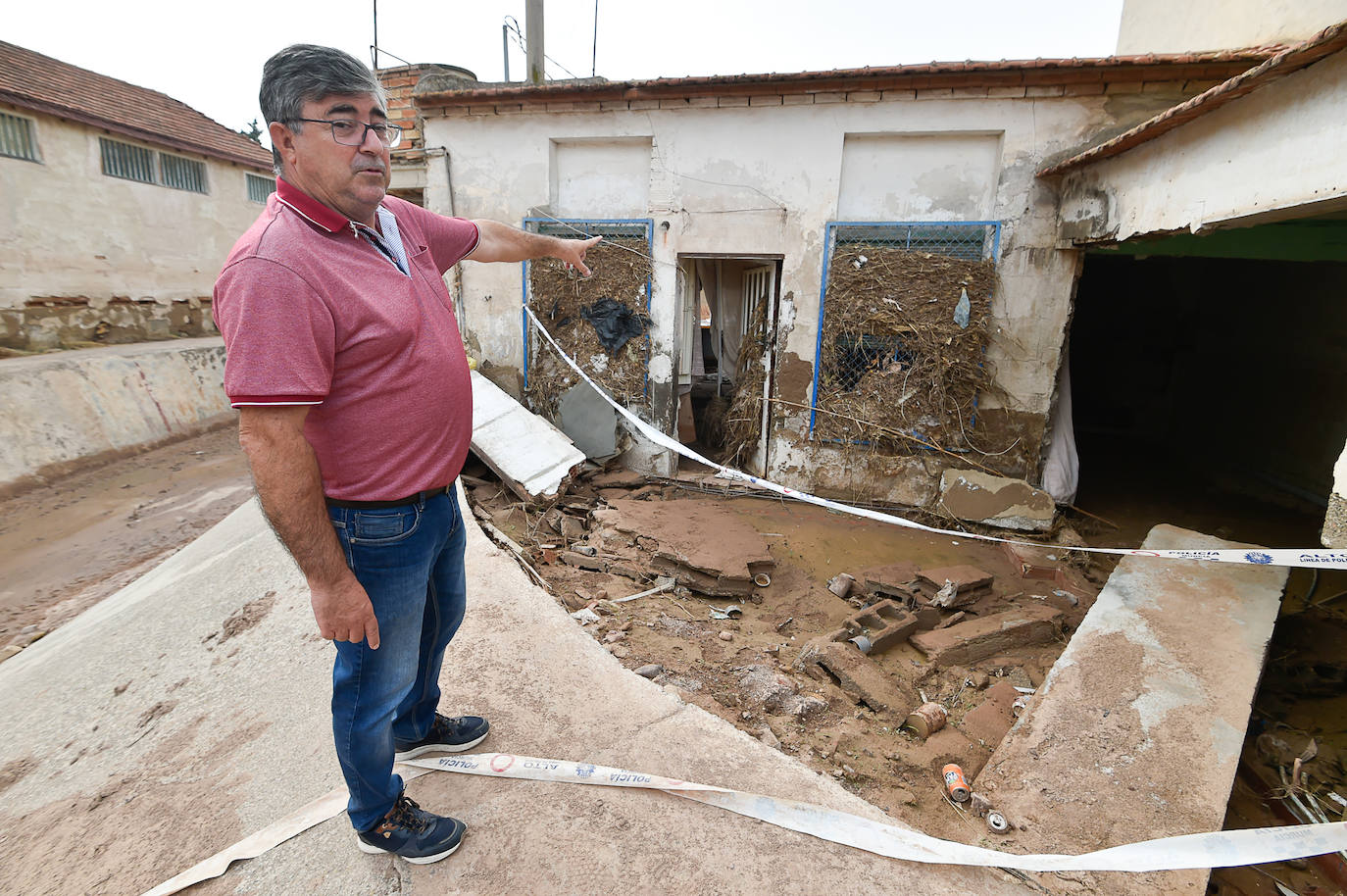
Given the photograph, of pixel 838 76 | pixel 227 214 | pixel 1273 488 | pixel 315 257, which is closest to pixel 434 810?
pixel 315 257

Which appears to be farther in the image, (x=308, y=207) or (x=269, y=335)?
(x=308, y=207)

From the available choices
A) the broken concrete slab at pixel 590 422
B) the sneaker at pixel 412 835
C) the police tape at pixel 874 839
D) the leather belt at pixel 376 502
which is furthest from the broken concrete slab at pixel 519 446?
the leather belt at pixel 376 502

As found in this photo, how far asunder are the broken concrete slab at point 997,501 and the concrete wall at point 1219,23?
4638mm

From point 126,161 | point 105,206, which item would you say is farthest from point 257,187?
point 105,206

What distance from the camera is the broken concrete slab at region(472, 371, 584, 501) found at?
626 cm

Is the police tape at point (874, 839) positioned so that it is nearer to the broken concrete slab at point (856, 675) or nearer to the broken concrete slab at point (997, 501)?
the broken concrete slab at point (856, 675)

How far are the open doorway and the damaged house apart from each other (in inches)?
2.0

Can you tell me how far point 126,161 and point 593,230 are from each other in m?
11.1

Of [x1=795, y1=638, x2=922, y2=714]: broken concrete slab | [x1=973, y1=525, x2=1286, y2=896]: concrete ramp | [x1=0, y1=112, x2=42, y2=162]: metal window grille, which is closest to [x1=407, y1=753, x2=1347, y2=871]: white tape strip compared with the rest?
[x1=973, y1=525, x2=1286, y2=896]: concrete ramp

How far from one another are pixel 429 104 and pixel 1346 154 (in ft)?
26.2

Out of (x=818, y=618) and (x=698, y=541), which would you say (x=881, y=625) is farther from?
(x=698, y=541)

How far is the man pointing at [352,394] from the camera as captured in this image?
1.31 metres

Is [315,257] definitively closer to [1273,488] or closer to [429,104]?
[429,104]

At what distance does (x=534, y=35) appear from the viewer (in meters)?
10.0
